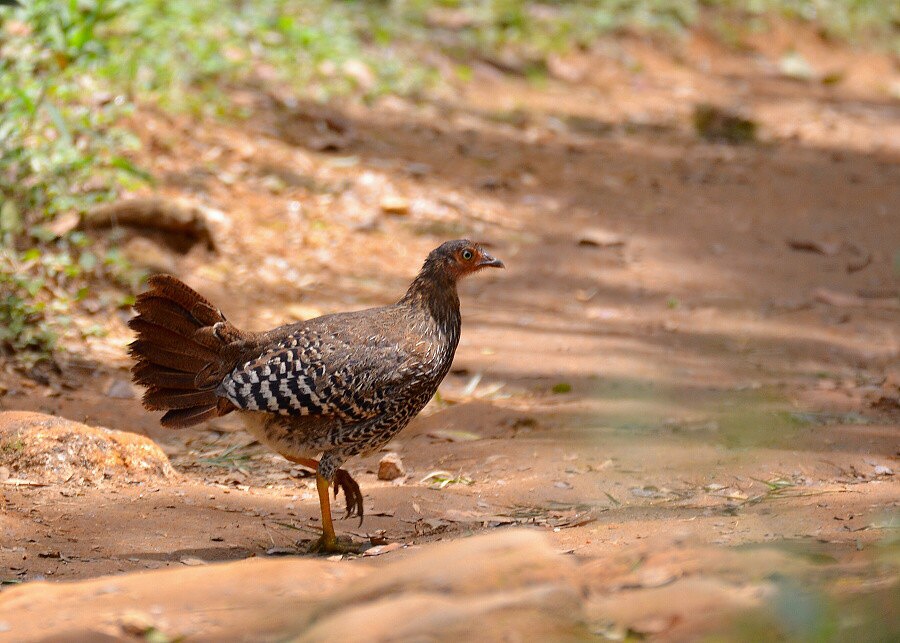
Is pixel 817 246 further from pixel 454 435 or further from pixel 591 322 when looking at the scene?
pixel 454 435

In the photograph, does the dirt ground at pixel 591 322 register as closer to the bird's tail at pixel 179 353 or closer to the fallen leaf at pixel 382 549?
the fallen leaf at pixel 382 549

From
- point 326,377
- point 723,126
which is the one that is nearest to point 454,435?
point 326,377

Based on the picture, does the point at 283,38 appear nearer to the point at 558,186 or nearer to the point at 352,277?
the point at 558,186

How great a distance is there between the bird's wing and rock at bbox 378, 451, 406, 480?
0.90 metres

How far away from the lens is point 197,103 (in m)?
10.5

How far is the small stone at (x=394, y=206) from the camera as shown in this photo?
10273 millimetres

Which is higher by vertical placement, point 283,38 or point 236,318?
point 283,38

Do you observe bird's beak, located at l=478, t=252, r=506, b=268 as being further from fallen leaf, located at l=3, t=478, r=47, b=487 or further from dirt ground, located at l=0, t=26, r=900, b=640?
fallen leaf, located at l=3, t=478, r=47, b=487

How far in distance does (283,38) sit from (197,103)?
6.82ft

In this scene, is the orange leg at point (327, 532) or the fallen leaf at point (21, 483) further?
the fallen leaf at point (21, 483)

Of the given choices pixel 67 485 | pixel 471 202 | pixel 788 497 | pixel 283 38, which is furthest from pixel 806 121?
pixel 67 485

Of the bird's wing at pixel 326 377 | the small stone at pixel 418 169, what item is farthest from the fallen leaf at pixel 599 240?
the bird's wing at pixel 326 377

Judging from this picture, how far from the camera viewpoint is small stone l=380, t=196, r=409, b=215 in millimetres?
10273

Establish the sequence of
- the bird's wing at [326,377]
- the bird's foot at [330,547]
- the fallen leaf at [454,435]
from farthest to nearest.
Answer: the fallen leaf at [454,435]
the bird's wing at [326,377]
the bird's foot at [330,547]
